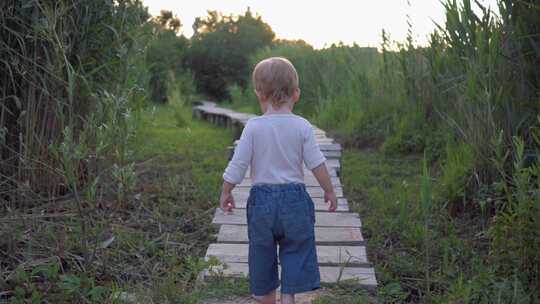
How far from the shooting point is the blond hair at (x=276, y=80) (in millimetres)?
2848

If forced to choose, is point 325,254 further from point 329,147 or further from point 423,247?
point 329,147

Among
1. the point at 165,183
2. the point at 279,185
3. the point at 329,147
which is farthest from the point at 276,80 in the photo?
the point at 329,147

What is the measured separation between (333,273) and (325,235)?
589 mm

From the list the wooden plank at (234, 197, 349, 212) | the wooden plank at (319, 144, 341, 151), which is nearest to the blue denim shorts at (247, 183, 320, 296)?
the wooden plank at (234, 197, 349, 212)

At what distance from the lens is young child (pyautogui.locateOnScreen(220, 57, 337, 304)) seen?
2.87 meters

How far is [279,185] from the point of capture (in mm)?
2896

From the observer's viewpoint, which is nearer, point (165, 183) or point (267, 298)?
point (267, 298)

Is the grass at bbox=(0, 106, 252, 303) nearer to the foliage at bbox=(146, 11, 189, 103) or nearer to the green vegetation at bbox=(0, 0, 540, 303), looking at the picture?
the green vegetation at bbox=(0, 0, 540, 303)

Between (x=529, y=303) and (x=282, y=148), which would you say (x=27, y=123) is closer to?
(x=282, y=148)

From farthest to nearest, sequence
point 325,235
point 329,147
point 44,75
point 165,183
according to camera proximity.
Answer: point 329,147, point 165,183, point 44,75, point 325,235

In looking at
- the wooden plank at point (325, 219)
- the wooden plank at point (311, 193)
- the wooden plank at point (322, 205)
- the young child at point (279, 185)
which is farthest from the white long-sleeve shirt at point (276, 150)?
the wooden plank at point (311, 193)

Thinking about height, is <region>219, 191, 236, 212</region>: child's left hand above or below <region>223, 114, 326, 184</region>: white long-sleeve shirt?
below

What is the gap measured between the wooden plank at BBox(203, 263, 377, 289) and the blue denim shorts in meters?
0.25

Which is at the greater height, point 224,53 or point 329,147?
point 224,53
